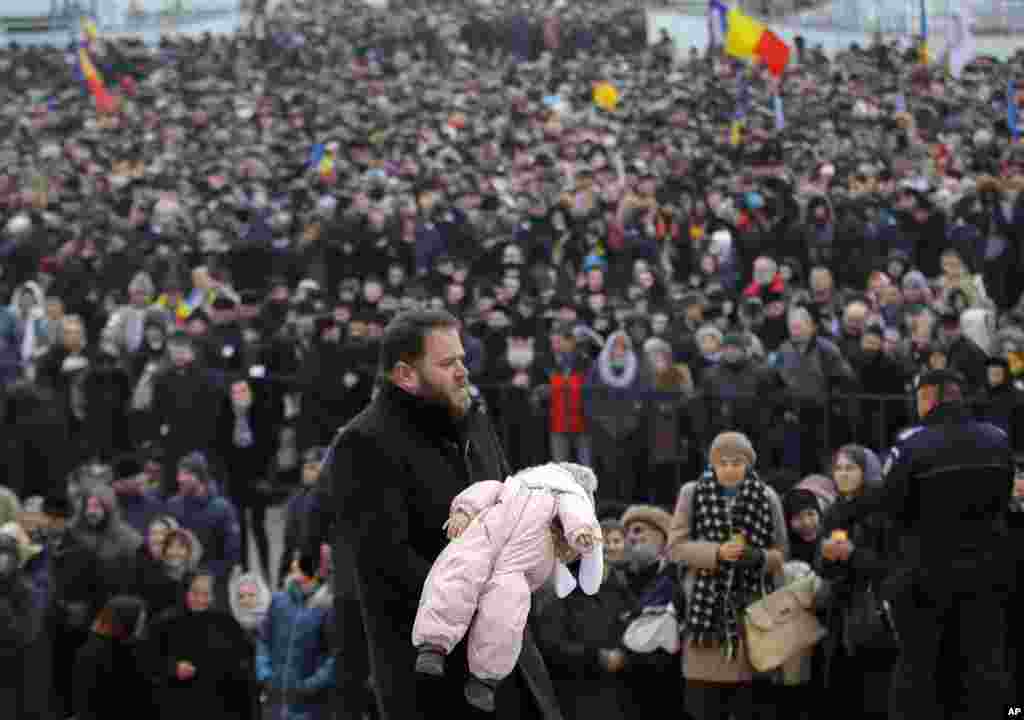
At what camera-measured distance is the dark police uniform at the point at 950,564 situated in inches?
319

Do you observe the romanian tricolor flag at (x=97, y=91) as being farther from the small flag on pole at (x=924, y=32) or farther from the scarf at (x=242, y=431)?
the scarf at (x=242, y=431)

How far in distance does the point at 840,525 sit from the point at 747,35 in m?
17.6

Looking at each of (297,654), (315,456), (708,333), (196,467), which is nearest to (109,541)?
(196,467)

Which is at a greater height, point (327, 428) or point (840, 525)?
point (840, 525)

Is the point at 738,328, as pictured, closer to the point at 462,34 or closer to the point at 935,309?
the point at 935,309

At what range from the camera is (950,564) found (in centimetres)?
812

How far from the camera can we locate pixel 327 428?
14125 millimetres

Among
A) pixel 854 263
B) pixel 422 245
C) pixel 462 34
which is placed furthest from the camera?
pixel 462 34

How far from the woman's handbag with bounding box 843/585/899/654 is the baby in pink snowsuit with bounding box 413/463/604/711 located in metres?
4.01

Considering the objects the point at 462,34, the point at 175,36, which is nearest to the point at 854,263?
the point at 462,34

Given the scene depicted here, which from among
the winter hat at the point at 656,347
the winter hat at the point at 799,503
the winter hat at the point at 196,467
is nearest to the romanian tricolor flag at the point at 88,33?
the winter hat at the point at 656,347

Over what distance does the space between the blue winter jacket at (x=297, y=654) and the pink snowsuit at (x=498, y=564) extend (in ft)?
16.8

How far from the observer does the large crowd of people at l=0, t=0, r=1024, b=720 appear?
10.2m

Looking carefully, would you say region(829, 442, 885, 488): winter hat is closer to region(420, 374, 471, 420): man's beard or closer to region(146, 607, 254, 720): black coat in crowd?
region(146, 607, 254, 720): black coat in crowd
